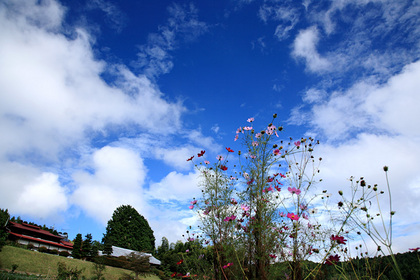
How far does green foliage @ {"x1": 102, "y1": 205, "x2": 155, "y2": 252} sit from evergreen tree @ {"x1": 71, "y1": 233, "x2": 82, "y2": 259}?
6.31m

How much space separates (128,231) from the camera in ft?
123

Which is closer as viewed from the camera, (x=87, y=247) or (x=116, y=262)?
(x=116, y=262)

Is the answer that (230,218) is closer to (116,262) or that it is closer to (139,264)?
(139,264)

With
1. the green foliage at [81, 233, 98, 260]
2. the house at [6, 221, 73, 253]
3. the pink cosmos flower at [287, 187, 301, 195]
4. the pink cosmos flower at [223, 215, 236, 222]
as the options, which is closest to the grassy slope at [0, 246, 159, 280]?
the green foliage at [81, 233, 98, 260]

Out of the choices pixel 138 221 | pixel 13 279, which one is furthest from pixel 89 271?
pixel 138 221

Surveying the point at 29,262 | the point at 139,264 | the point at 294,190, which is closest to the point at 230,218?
the point at 294,190

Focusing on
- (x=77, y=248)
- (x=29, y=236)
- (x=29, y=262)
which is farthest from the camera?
(x=29, y=236)

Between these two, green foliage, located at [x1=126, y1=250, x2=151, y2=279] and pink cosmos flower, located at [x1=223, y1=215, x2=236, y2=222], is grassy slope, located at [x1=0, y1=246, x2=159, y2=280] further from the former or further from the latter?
pink cosmos flower, located at [x1=223, y1=215, x2=236, y2=222]

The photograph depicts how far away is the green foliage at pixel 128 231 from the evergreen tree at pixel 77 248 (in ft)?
20.7

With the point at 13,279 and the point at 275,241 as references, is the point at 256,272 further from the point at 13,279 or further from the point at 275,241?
the point at 13,279

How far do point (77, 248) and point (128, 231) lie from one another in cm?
926

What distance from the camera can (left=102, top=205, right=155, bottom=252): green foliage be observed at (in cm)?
3638

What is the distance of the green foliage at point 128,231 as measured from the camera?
36.4m

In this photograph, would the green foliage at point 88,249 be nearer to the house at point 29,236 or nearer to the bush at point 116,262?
the bush at point 116,262
